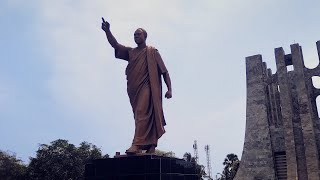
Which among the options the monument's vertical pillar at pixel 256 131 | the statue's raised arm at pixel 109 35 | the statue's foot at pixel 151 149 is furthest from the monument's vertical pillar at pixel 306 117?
the statue's raised arm at pixel 109 35

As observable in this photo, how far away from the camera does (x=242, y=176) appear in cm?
2150

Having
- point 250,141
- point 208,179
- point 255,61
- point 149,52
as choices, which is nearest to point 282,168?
point 250,141

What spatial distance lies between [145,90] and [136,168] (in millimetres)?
1544

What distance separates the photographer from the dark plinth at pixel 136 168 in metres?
6.07

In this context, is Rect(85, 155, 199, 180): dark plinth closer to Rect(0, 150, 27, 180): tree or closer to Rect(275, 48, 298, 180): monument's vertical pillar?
Rect(275, 48, 298, 180): monument's vertical pillar

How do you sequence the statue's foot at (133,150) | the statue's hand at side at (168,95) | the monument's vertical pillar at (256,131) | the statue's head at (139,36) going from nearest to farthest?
the statue's foot at (133,150) < the statue's hand at side at (168,95) < the statue's head at (139,36) < the monument's vertical pillar at (256,131)

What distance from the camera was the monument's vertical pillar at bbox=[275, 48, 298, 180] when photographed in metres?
21.0

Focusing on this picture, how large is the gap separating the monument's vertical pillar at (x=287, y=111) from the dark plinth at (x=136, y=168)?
16.1 metres

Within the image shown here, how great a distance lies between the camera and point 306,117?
21.7m

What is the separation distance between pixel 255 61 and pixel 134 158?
1876 centimetres

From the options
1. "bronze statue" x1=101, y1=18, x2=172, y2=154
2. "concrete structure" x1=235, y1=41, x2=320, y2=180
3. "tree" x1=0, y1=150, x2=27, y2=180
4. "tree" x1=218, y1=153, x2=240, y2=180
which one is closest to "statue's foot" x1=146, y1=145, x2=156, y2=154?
"bronze statue" x1=101, y1=18, x2=172, y2=154

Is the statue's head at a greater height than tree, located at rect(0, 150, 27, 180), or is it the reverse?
the statue's head

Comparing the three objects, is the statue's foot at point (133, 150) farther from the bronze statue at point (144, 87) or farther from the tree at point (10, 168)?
the tree at point (10, 168)

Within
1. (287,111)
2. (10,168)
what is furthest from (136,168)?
(10,168)
